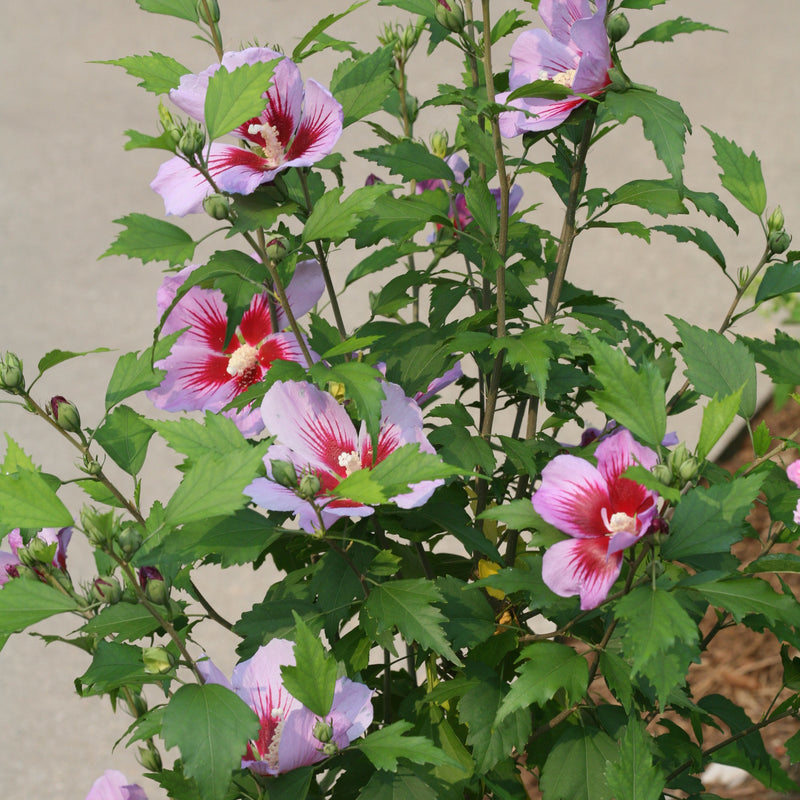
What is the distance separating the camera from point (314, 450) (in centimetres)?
79

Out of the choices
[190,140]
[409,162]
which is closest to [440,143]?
[409,162]

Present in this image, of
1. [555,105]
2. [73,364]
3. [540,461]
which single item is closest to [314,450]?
[540,461]

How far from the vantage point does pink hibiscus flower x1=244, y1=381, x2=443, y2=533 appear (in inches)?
28.2

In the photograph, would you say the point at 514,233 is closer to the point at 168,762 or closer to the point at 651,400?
the point at 651,400

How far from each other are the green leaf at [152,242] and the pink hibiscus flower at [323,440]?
0.12 meters

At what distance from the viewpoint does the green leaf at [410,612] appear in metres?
0.73

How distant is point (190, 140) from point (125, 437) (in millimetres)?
294

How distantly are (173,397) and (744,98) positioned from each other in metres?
2.84

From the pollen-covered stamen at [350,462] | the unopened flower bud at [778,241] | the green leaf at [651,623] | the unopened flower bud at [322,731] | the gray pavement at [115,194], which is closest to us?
the green leaf at [651,623]

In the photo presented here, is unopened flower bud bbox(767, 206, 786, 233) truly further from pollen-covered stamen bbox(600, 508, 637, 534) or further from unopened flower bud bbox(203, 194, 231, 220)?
unopened flower bud bbox(203, 194, 231, 220)

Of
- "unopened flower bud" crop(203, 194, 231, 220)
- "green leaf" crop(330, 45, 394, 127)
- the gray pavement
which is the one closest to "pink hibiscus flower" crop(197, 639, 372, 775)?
"unopened flower bud" crop(203, 194, 231, 220)

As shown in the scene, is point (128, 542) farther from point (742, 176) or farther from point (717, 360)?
Answer: point (742, 176)

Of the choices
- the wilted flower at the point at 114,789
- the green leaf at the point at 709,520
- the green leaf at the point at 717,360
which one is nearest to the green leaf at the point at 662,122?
the green leaf at the point at 717,360

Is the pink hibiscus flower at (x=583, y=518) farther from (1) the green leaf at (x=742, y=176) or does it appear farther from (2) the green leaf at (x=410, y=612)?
(1) the green leaf at (x=742, y=176)
